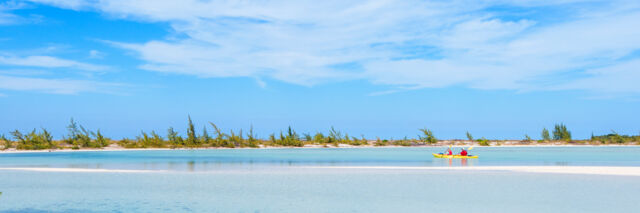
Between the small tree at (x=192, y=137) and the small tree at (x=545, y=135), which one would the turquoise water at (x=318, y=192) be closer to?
the small tree at (x=192, y=137)

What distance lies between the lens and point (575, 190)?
1406 cm

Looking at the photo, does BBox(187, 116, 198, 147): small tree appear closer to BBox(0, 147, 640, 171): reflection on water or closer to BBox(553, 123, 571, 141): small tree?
BBox(0, 147, 640, 171): reflection on water

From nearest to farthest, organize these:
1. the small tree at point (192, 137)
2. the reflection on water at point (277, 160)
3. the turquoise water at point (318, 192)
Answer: the turquoise water at point (318, 192), the reflection on water at point (277, 160), the small tree at point (192, 137)

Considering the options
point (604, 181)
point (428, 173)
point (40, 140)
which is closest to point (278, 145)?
point (40, 140)

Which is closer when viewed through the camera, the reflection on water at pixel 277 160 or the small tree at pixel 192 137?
the reflection on water at pixel 277 160

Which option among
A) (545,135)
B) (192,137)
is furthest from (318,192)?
(545,135)

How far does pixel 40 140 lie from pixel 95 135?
3.92m

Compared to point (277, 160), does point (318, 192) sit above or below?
below

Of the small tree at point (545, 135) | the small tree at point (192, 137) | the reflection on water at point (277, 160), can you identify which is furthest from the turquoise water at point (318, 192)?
the small tree at point (545, 135)

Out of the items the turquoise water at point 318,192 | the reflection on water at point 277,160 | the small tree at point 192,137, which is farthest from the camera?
the small tree at point 192,137

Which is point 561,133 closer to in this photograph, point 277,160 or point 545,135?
point 545,135

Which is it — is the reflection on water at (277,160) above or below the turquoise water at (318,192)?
above

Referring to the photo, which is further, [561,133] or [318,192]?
[561,133]

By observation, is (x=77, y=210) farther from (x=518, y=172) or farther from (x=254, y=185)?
(x=518, y=172)
